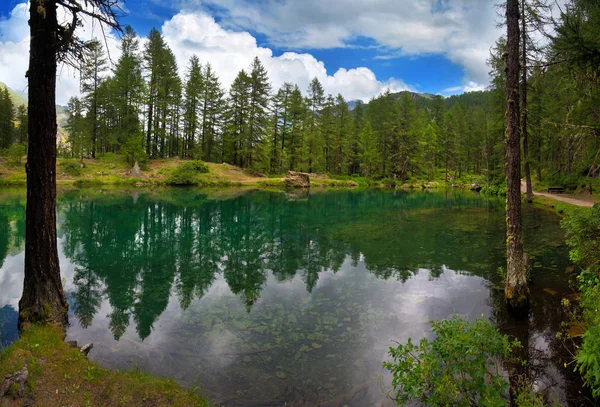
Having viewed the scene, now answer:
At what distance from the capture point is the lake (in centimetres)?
553

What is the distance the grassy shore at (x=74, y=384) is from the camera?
405cm

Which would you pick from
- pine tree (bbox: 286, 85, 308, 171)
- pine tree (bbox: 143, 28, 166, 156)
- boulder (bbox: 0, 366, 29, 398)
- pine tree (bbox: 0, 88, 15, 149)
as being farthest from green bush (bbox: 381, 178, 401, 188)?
pine tree (bbox: 0, 88, 15, 149)

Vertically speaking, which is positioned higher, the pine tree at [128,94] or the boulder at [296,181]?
the pine tree at [128,94]

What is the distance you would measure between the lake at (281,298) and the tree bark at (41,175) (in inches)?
39.1

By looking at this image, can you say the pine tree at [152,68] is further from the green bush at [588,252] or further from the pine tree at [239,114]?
the green bush at [588,252]

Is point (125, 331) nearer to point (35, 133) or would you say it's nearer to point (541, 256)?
point (35, 133)

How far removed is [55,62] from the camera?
588 centimetres

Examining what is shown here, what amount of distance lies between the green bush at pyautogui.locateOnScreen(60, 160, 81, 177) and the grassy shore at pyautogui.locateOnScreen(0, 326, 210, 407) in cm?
4270

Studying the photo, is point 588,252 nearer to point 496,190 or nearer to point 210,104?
point 496,190

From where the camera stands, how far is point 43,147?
5812 millimetres

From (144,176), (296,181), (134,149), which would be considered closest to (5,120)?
(134,149)

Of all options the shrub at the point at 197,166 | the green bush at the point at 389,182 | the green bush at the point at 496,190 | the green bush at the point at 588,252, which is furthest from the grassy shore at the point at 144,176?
the green bush at the point at 588,252

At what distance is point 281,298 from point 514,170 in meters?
6.61

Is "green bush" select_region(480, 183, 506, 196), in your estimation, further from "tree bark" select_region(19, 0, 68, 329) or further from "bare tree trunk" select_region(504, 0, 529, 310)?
"tree bark" select_region(19, 0, 68, 329)
